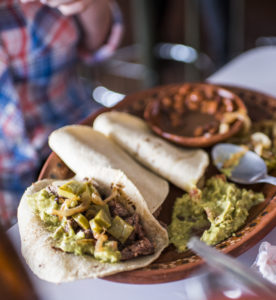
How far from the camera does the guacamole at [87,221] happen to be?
770 millimetres

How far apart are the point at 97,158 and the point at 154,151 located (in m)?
0.18

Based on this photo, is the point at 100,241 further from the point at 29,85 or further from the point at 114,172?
the point at 29,85

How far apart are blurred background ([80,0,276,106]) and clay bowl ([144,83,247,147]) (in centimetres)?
116

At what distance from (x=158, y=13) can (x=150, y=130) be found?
212 centimetres

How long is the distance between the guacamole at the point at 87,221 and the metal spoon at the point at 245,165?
0.35 metres

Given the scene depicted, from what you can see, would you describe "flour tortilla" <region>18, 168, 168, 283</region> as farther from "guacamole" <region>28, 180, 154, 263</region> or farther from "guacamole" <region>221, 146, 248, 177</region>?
"guacamole" <region>221, 146, 248, 177</region>

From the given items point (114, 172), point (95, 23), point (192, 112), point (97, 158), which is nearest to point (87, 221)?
point (114, 172)

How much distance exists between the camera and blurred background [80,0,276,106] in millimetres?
2818

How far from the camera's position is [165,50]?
10.2 feet

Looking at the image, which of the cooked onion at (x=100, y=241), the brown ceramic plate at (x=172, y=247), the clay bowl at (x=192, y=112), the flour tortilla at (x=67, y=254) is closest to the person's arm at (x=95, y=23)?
the clay bowl at (x=192, y=112)

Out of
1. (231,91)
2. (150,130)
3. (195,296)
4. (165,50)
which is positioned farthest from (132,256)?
(165,50)

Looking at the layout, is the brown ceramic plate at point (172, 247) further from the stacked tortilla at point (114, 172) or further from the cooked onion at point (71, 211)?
the cooked onion at point (71, 211)

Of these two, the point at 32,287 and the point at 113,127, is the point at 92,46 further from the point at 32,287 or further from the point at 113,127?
the point at 32,287

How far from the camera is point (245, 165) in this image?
106cm
